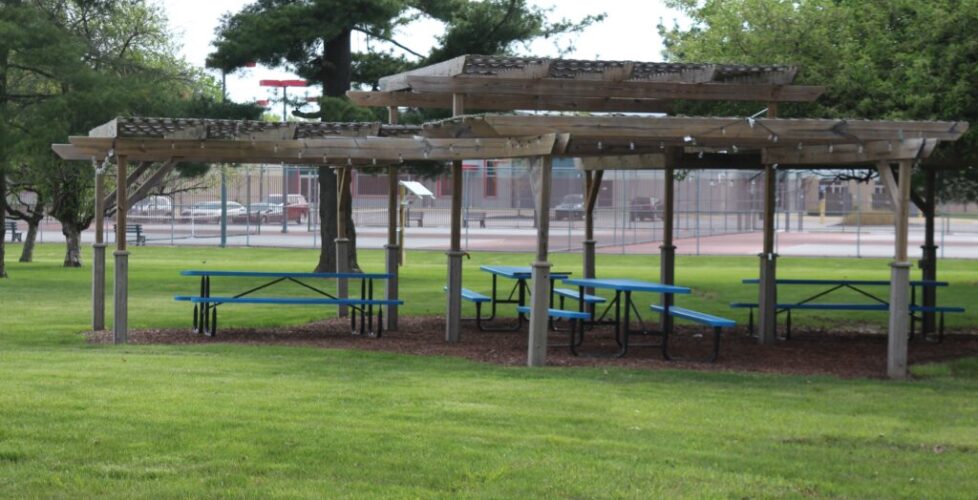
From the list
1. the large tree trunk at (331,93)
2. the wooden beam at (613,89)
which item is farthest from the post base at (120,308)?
the large tree trunk at (331,93)

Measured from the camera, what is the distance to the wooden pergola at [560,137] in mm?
12992

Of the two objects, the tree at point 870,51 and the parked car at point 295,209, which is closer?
the tree at point 870,51

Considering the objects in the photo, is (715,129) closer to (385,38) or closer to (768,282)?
(768,282)

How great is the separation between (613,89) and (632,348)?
2.97 m

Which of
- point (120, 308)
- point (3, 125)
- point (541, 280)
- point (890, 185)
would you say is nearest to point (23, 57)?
point (3, 125)

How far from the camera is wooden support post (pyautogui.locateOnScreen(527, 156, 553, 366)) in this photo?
1317 centimetres

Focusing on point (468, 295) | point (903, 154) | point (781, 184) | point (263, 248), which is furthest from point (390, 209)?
point (781, 184)

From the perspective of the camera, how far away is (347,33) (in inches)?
1057

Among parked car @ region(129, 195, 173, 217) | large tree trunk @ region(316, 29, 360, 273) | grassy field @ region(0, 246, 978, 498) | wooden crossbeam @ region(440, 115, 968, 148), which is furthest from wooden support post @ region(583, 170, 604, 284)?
parked car @ region(129, 195, 173, 217)

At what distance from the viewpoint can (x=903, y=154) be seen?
511 inches

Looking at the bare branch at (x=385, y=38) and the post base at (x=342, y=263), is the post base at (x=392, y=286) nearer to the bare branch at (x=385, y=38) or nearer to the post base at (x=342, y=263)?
the post base at (x=342, y=263)

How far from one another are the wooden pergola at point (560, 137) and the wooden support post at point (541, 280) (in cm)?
1

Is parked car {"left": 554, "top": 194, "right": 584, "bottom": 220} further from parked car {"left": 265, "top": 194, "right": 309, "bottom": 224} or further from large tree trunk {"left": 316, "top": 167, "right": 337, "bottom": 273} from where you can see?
large tree trunk {"left": 316, "top": 167, "right": 337, "bottom": 273}

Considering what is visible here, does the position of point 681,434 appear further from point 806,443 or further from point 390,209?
point 390,209
